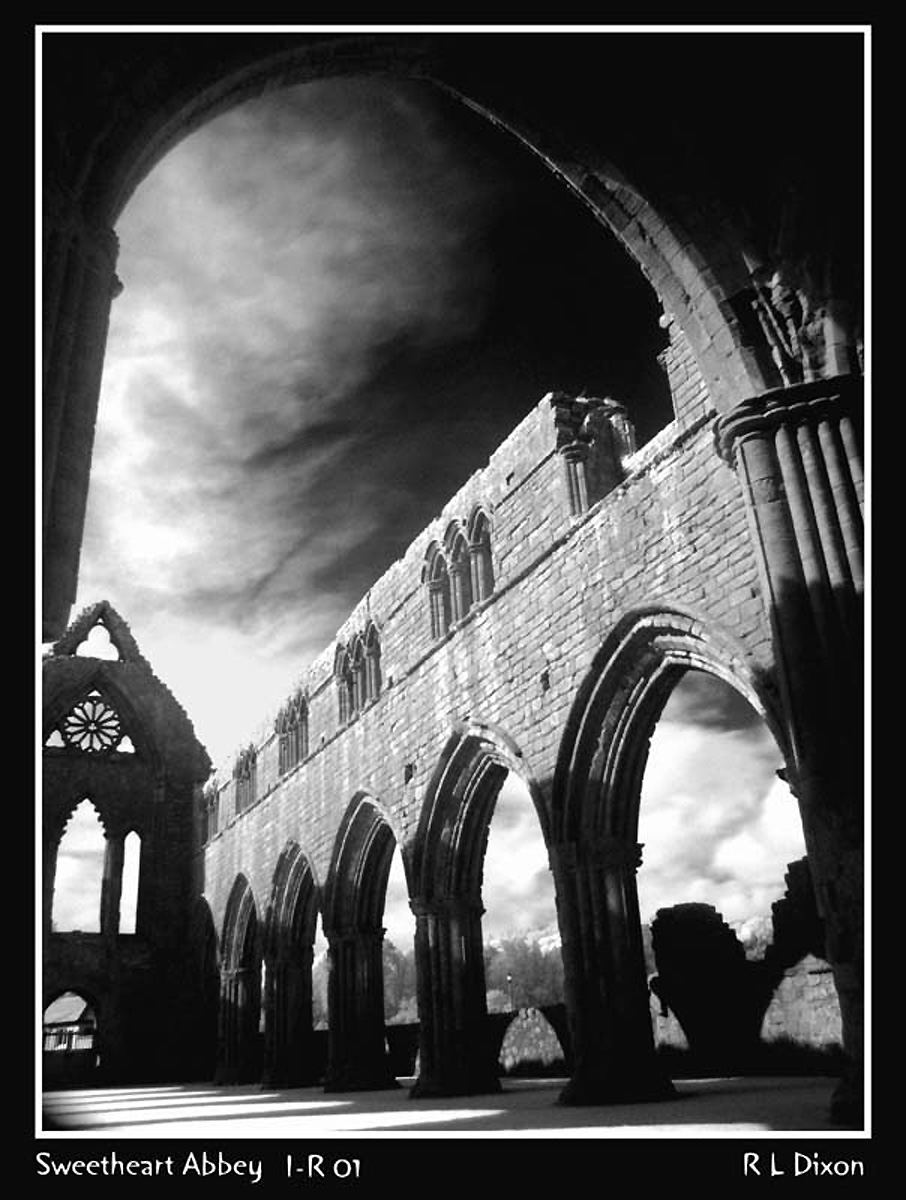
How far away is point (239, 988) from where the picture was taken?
2008 cm

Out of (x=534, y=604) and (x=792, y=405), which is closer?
(x=792, y=405)

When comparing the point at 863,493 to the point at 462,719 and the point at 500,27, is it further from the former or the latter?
the point at 462,719

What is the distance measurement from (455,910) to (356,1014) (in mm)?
3709

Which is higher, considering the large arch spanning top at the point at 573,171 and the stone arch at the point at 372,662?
the large arch spanning top at the point at 573,171

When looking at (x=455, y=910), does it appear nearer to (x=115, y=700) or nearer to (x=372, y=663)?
(x=372, y=663)

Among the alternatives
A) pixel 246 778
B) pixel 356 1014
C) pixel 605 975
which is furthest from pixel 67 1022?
pixel 605 975

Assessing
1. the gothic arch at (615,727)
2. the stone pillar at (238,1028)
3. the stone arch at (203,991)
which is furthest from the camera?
the stone arch at (203,991)

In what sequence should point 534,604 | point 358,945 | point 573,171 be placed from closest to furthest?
point 573,171 < point 534,604 < point 358,945

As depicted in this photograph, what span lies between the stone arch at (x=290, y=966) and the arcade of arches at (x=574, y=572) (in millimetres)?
57

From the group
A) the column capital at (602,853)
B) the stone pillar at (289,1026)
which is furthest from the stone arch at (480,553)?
the stone pillar at (289,1026)

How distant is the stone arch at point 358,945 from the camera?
14.2 metres

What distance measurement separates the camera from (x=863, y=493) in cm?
501

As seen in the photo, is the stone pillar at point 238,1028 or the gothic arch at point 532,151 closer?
the gothic arch at point 532,151

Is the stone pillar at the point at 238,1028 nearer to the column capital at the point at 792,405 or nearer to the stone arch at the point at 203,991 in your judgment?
the stone arch at the point at 203,991
